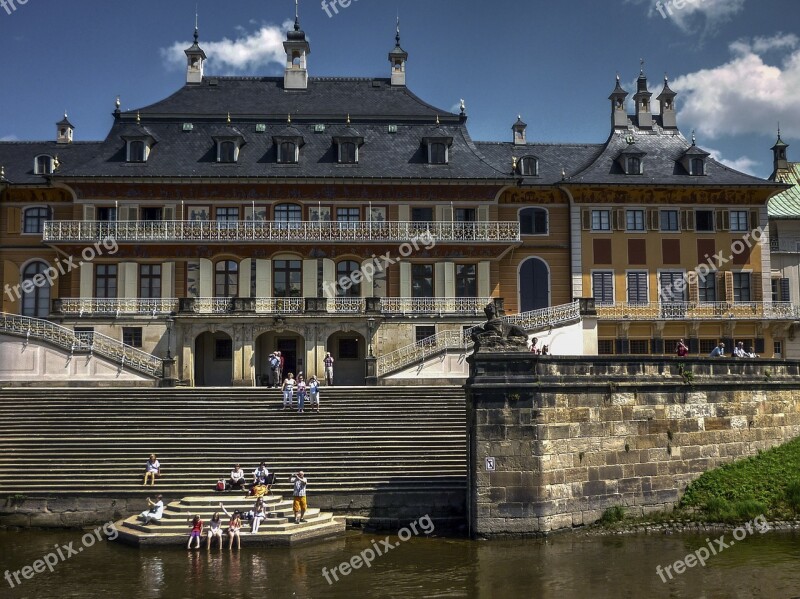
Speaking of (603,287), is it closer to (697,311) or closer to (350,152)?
(697,311)

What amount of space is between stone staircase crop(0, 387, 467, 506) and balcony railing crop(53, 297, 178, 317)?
7.65 metres

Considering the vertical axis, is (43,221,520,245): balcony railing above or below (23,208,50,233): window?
below

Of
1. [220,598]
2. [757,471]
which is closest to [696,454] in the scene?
[757,471]

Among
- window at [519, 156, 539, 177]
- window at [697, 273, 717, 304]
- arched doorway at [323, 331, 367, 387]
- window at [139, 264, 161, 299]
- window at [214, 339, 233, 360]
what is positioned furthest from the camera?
window at [519, 156, 539, 177]

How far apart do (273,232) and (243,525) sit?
71.0ft

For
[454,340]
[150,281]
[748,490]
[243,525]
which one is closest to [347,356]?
[454,340]

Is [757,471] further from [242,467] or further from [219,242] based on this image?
[219,242]

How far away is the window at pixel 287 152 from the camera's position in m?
44.7

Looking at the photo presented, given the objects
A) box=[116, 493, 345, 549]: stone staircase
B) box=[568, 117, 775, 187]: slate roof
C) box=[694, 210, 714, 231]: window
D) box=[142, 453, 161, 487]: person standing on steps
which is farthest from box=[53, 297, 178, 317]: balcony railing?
box=[694, 210, 714, 231]: window

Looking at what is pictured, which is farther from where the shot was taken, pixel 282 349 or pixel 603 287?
pixel 603 287

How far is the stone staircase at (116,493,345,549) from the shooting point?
23.4 m
